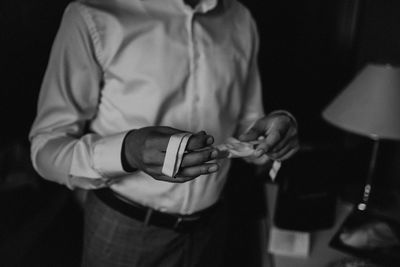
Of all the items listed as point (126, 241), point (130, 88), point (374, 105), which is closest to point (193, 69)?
point (130, 88)

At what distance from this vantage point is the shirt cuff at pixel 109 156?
614 mm

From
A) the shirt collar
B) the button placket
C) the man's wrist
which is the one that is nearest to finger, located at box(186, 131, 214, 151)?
the man's wrist

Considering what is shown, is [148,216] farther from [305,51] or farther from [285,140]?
[305,51]

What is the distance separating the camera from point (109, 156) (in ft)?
2.04

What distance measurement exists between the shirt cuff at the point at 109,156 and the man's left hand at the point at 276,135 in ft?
0.69

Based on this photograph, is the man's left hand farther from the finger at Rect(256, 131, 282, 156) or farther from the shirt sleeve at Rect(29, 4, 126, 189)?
the shirt sleeve at Rect(29, 4, 126, 189)

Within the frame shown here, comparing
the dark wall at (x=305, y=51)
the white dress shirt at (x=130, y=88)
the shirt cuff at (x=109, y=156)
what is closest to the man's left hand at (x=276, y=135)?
the white dress shirt at (x=130, y=88)

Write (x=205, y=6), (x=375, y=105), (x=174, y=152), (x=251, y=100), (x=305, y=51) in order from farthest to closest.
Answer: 1. (x=305, y=51)
2. (x=375, y=105)
3. (x=251, y=100)
4. (x=205, y=6)
5. (x=174, y=152)

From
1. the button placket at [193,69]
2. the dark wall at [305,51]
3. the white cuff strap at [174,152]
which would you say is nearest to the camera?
the white cuff strap at [174,152]

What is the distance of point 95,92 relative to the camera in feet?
2.33

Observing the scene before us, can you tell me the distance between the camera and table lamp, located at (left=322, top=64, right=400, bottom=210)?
1087 mm

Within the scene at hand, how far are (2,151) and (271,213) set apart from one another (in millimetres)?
804

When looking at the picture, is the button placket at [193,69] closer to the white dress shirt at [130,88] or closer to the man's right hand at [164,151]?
the white dress shirt at [130,88]

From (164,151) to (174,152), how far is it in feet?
0.06
